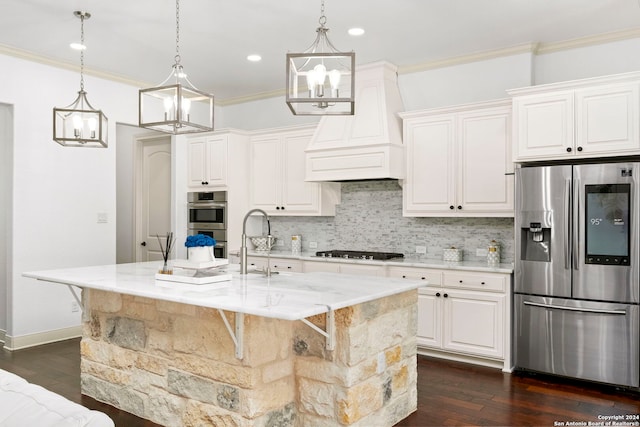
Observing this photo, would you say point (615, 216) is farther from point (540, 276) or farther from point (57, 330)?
point (57, 330)

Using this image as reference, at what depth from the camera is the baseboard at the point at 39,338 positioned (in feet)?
16.1

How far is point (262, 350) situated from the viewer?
277 centimetres

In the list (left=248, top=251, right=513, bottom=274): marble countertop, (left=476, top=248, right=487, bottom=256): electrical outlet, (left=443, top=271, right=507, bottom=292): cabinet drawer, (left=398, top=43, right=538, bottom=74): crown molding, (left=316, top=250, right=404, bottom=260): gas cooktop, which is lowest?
(left=443, top=271, right=507, bottom=292): cabinet drawer

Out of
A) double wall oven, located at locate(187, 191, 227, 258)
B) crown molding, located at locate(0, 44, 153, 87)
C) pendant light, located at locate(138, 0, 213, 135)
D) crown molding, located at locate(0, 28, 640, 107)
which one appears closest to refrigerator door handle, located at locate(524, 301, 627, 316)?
crown molding, located at locate(0, 28, 640, 107)

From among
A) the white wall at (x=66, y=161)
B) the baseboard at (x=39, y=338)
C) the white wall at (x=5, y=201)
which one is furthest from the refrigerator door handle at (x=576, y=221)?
the white wall at (x=5, y=201)

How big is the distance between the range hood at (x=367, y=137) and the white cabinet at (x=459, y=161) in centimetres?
21

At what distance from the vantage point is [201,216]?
6.32m

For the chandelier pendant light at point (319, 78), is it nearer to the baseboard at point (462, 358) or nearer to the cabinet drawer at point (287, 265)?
the baseboard at point (462, 358)

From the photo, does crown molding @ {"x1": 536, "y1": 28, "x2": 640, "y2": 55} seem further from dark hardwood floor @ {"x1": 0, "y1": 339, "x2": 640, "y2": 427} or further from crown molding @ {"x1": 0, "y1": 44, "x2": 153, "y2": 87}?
crown molding @ {"x1": 0, "y1": 44, "x2": 153, "y2": 87}

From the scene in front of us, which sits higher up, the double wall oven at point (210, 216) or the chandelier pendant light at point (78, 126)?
the chandelier pendant light at point (78, 126)

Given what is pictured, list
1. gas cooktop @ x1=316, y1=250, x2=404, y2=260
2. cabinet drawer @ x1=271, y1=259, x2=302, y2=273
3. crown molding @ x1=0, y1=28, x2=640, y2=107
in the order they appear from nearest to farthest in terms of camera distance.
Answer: crown molding @ x1=0, y1=28, x2=640, y2=107
gas cooktop @ x1=316, y1=250, x2=404, y2=260
cabinet drawer @ x1=271, y1=259, x2=302, y2=273

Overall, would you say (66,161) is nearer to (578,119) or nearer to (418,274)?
(418,274)

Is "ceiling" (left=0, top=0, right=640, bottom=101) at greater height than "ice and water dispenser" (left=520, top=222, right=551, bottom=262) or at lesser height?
greater

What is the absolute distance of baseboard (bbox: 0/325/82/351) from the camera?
16.1 feet
